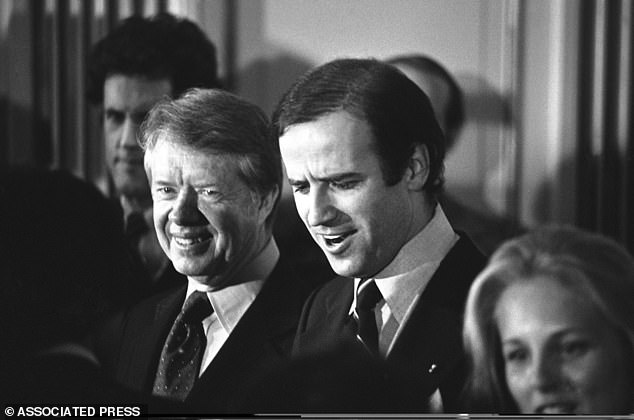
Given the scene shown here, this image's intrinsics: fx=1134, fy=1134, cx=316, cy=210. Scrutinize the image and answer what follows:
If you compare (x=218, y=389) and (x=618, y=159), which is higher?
(x=618, y=159)

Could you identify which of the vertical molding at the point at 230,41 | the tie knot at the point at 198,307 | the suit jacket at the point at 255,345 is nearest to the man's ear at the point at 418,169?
the suit jacket at the point at 255,345

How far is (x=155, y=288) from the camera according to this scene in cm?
285

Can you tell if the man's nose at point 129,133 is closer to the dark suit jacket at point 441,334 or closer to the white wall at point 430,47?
the white wall at point 430,47

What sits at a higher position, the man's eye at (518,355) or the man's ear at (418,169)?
the man's ear at (418,169)

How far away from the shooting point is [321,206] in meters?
2.69

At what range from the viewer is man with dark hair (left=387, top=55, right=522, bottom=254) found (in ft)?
8.91

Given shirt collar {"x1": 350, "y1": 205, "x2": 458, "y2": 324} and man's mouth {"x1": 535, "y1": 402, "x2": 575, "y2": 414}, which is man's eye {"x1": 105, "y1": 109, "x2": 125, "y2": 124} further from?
man's mouth {"x1": 535, "y1": 402, "x2": 575, "y2": 414}

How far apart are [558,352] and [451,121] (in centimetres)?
60

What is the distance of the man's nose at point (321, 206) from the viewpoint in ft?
8.79

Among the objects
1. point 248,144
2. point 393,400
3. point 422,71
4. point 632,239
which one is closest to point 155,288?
point 248,144

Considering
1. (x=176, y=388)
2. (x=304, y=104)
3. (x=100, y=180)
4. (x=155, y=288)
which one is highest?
(x=304, y=104)

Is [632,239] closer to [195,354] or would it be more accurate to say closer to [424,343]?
[424,343]

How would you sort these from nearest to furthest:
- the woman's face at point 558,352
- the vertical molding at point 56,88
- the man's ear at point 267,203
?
the woman's face at point 558,352
the man's ear at point 267,203
the vertical molding at point 56,88

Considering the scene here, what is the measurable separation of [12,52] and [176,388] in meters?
0.94
